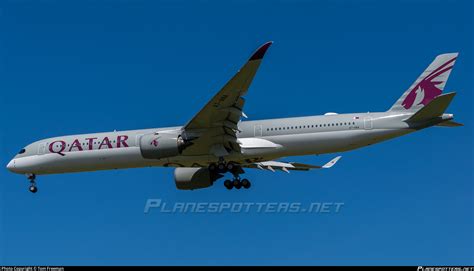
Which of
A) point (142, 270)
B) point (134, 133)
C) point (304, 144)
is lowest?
point (142, 270)

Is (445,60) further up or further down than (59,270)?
further up

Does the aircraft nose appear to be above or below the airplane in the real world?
Result: above

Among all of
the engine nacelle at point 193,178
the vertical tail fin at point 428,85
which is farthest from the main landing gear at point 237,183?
the vertical tail fin at point 428,85

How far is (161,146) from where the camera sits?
Answer: 34875 mm

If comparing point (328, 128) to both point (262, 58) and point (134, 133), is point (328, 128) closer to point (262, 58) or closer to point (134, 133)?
point (262, 58)

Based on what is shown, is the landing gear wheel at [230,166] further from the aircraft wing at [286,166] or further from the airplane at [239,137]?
the aircraft wing at [286,166]

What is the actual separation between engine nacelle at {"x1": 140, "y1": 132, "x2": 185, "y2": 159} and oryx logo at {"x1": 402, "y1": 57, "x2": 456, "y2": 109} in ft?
32.7

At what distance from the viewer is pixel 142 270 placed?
26.0 meters

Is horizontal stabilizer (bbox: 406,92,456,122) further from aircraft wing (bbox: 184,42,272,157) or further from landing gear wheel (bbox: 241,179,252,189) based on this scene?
landing gear wheel (bbox: 241,179,252,189)

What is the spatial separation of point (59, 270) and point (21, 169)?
14.5 meters

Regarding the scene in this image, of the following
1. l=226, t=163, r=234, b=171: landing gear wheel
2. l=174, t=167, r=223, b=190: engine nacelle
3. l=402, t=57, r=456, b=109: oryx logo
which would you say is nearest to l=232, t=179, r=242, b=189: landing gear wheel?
l=226, t=163, r=234, b=171: landing gear wheel

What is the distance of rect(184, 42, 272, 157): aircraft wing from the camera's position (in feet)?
105

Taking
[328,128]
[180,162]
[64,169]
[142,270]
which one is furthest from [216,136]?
[142,270]

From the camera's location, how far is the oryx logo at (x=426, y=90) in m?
35.2
